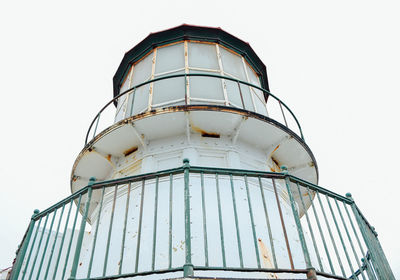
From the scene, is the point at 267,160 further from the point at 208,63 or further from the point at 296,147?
the point at 208,63

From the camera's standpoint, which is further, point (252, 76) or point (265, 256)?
point (252, 76)

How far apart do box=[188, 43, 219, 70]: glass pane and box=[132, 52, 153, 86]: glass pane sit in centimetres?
117

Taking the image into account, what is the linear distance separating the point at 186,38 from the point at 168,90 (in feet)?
7.23

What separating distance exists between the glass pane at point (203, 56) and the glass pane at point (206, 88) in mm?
642

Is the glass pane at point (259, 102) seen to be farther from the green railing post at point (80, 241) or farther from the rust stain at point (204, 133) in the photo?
the green railing post at point (80, 241)

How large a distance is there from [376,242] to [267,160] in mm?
2672

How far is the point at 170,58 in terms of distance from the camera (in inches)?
344

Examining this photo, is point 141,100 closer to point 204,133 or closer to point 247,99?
point 204,133

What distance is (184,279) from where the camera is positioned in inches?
118

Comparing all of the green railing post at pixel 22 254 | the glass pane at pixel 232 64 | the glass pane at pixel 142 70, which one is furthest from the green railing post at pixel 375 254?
the glass pane at pixel 142 70

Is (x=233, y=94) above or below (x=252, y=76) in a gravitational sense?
below

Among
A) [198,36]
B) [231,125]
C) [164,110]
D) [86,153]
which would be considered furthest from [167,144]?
[198,36]

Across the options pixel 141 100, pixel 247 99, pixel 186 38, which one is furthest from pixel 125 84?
pixel 247 99

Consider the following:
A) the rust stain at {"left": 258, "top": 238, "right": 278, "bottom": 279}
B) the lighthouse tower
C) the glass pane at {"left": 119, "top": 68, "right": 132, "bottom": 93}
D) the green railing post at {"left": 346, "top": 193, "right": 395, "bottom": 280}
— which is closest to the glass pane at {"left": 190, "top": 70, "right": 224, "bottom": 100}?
the lighthouse tower
